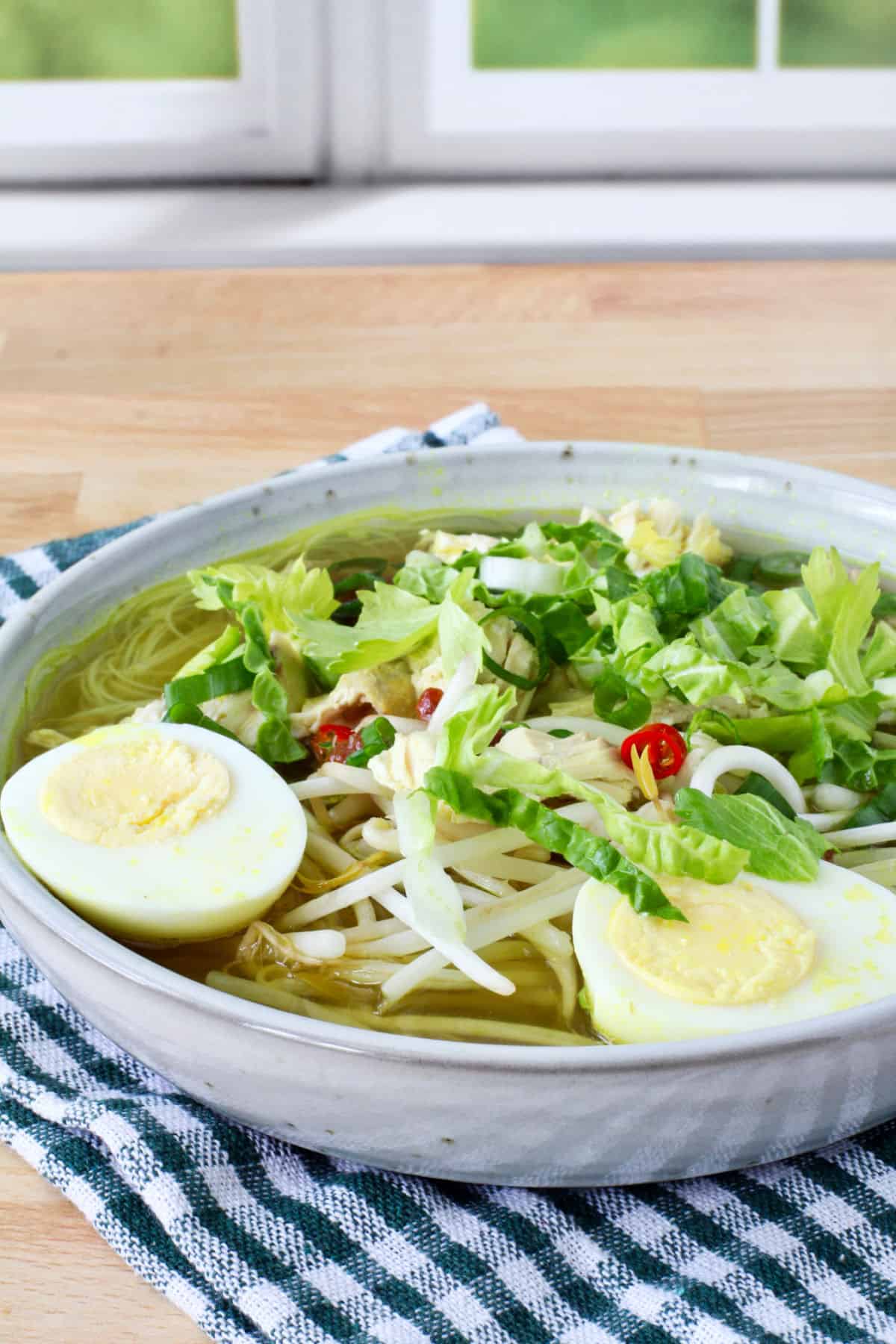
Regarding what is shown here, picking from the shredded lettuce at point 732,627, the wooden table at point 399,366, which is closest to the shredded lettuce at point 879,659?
the shredded lettuce at point 732,627

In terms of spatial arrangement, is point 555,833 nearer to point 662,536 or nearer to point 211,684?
point 211,684

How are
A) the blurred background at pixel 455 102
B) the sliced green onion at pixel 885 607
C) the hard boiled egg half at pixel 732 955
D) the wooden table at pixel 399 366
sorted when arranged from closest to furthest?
Answer: the hard boiled egg half at pixel 732 955 → the sliced green onion at pixel 885 607 → the wooden table at pixel 399 366 → the blurred background at pixel 455 102

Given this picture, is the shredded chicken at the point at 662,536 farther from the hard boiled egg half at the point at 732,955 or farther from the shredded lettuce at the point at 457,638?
the hard boiled egg half at the point at 732,955

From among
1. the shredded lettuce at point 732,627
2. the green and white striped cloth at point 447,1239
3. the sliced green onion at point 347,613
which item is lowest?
the green and white striped cloth at point 447,1239

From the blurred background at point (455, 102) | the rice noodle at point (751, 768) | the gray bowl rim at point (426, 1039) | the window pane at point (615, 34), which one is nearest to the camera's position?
the gray bowl rim at point (426, 1039)

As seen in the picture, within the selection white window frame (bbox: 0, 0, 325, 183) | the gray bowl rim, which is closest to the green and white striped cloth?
the gray bowl rim

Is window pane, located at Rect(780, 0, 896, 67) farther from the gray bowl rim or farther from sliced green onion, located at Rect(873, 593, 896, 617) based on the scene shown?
the gray bowl rim

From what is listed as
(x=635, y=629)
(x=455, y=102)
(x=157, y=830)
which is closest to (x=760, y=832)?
(x=635, y=629)
